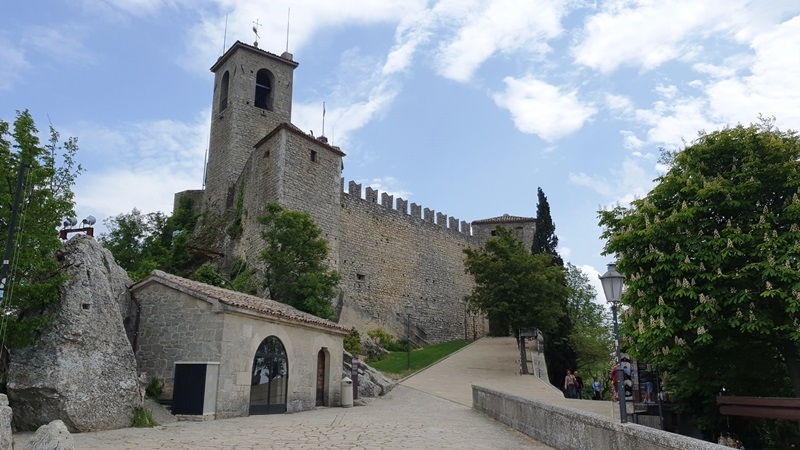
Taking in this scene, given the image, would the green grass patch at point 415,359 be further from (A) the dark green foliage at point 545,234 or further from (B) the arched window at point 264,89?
(B) the arched window at point 264,89

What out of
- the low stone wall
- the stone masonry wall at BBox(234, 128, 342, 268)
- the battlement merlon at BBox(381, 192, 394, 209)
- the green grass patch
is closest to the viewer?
the low stone wall

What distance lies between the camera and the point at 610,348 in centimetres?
3731

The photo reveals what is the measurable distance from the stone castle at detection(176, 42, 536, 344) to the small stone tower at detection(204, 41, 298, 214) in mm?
62

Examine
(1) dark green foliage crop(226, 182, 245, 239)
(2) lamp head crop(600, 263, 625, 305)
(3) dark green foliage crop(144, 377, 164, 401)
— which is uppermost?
(1) dark green foliage crop(226, 182, 245, 239)

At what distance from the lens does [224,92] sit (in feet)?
118

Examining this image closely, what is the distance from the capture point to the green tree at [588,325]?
35500mm

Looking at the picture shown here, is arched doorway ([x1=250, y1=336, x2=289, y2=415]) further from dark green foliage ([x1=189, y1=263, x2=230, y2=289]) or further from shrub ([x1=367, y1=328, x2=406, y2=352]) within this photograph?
shrub ([x1=367, y1=328, x2=406, y2=352])

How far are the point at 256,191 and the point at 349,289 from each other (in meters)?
8.24

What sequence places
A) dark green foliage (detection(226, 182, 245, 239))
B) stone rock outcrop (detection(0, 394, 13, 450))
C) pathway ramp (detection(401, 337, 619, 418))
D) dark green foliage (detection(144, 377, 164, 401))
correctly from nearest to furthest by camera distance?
stone rock outcrop (detection(0, 394, 13, 450)) < dark green foliage (detection(144, 377, 164, 401)) < pathway ramp (detection(401, 337, 619, 418)) < dark green foliage (detection(226, 182, 245, 239))

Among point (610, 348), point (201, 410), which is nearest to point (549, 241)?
point (610, 348)

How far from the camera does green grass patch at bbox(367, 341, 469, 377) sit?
84.6 feet

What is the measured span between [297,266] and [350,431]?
13.7m

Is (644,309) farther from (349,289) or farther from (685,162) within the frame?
(349,289)

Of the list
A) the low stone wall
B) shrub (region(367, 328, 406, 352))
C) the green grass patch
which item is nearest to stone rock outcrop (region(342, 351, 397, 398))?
the green grass patch
